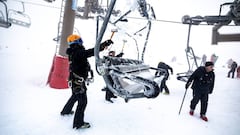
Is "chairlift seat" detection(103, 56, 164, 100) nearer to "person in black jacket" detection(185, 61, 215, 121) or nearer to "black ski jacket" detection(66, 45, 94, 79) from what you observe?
"black ski jacket" detection(66, 45, 94, 79)

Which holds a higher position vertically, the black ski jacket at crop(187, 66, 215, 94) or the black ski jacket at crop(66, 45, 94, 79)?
the black ski jacket at crop(66, 45, 94, 79)

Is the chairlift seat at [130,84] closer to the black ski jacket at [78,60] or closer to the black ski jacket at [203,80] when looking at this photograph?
the black ski jacket at [78,60]

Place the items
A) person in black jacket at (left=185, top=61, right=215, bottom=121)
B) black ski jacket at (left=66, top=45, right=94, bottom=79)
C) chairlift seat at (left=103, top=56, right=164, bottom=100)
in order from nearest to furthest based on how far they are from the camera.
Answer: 1. chairlift seat at (left=103, top=56, right=164, bottom=100)
2. black ski jacket at (left=66, top=45, right=94, bottom=79)
3. person in black jacket at (left=185, top=61, right=215, bottom=121)

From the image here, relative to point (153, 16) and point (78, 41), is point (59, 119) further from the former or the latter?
point (153, 16)

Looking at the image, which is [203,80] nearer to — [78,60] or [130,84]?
[130,84]

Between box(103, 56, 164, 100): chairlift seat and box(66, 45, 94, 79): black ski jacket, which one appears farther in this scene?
box(66, 45, 94, 79): black ski jacket

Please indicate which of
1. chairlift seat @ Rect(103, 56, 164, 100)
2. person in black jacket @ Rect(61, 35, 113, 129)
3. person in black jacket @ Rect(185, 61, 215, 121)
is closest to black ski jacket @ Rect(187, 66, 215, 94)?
person in black jacket @ Rect(185, 61, 215, 121)

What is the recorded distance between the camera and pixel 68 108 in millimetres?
3951

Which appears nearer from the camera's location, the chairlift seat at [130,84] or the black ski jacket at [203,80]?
the chairlift seat at [130,84]

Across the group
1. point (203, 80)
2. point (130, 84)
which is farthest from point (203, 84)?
point (130, 84)

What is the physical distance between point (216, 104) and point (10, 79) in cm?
736

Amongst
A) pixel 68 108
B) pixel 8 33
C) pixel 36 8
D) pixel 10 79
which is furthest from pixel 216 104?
pixel 36 8

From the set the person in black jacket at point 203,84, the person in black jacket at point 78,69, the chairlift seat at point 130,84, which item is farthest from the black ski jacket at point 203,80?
the person in black jacket at point 78,69

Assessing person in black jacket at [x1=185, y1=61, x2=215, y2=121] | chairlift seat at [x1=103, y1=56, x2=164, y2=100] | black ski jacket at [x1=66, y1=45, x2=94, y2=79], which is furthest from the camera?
person in black jacket at [x1=185, y1=61, x2=215, y2=121]
